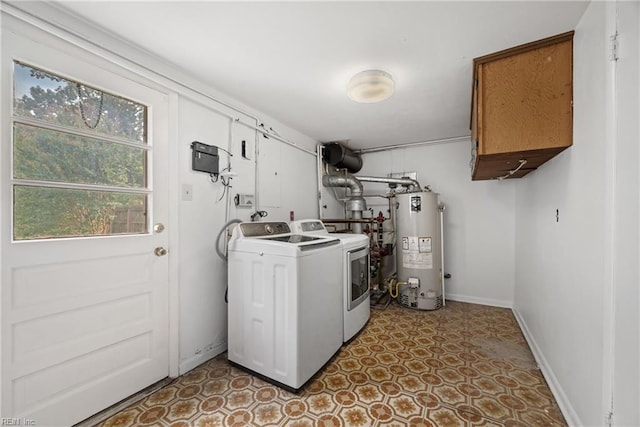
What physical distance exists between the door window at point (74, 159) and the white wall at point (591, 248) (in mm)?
2542

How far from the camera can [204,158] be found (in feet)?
6.86

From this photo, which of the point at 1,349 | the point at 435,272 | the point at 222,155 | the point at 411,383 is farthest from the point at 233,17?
the point at 435,272

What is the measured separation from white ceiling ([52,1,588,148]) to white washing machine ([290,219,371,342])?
4.39 feet

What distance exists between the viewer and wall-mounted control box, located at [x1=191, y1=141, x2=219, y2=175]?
202 cm

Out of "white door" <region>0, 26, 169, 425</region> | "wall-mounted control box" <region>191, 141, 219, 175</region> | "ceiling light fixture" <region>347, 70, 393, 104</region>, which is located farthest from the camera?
"wall-mounted control box" <region>191, 141, 219, 175</region>

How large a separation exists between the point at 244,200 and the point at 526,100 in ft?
7.48

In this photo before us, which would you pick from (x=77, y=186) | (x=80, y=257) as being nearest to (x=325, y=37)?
(x=77, y=186)

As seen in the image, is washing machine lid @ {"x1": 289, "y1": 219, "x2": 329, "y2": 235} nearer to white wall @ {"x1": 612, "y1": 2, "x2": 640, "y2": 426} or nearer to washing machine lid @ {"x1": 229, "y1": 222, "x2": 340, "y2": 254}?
washing machine lid @ {"x1": 229, "y1": 222, "x2": 340, "y2": 254}

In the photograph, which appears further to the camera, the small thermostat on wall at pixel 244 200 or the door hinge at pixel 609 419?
the small thermostat on wall at pixel 244 200

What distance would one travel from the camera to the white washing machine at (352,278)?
2338mm

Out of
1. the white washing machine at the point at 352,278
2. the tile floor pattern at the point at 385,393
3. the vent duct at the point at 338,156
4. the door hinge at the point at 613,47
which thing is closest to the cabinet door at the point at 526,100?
the door hinge at the point at 613,47

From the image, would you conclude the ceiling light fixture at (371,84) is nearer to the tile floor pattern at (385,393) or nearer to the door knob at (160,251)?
the door knob at (160,251)

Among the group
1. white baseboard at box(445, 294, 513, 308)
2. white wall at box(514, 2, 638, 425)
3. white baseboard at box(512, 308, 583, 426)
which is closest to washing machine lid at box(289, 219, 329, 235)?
white wall at box(514, 2, 638, 425)

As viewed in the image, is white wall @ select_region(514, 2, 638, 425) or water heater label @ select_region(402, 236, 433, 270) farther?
water heater label @ select_region(402, 236, 433, 270)
